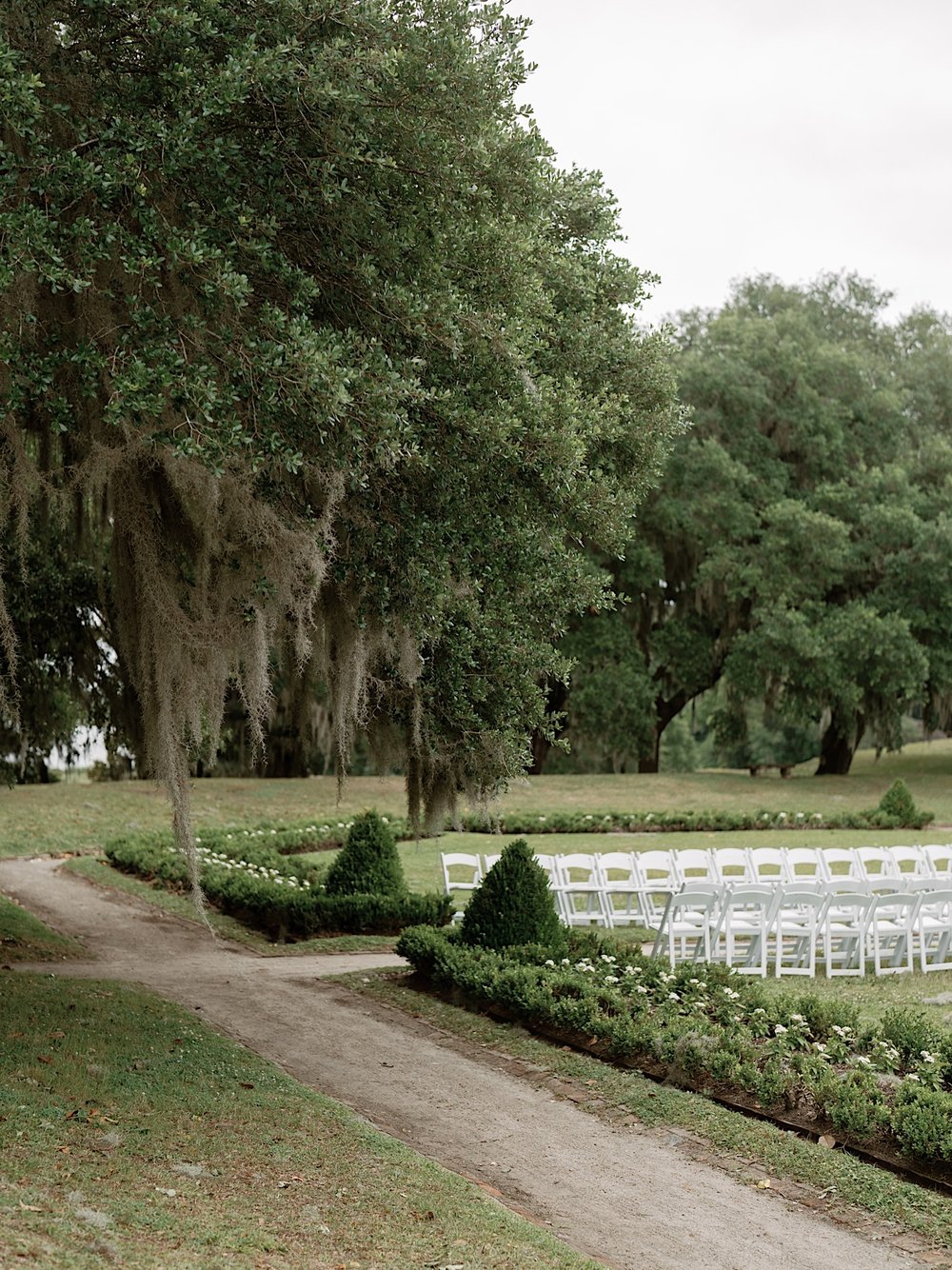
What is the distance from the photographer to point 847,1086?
22.2 feet

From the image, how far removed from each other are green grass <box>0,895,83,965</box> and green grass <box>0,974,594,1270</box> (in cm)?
385

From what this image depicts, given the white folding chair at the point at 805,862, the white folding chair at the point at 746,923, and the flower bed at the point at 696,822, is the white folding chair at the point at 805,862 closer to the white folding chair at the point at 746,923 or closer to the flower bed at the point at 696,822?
the white folding chair at the point at 746,923

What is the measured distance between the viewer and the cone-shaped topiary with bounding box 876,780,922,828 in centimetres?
2366

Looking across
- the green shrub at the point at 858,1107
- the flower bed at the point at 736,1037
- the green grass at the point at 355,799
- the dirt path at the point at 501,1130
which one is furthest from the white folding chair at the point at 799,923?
the green grass at the point at 355,799

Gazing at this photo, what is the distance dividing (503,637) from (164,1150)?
444cm

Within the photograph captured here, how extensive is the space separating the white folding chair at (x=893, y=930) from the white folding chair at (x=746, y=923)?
922 millimetres

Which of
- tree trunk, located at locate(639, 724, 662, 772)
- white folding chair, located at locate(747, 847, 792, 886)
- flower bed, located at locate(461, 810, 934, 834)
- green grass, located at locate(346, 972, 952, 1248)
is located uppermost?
tree trunk, located at locate(639, 724, 662, 772)

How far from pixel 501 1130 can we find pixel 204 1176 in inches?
78.1

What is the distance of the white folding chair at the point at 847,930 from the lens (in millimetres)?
10625

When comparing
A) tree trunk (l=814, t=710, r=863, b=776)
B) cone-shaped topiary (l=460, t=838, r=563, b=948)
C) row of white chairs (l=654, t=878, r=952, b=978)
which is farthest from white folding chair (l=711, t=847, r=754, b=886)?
tree trunk (l=814, t=710, r=863, b=776)

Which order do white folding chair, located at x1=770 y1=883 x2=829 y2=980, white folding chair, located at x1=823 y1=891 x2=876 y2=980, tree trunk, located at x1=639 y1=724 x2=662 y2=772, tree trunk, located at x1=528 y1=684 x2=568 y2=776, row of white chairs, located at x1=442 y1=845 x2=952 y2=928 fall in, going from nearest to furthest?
white folding chair, located at x1=823 y1=891 x2=876 y2=980 → white folding chair, located at x1=770 y1=883 x2=829 y2=980 → row of white chairs, located at x1=442 y1=845 x2=952 y2=928 → tree trunk, located at x1=528 y1=684 x2=568 y2=776 → tree trunk, located at x1=639 y1=724 x2=662 y2=772

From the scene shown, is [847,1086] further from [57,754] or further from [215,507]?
[57,754]

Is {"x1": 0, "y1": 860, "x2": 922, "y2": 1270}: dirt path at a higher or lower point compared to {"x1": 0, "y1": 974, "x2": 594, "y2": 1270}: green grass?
lower

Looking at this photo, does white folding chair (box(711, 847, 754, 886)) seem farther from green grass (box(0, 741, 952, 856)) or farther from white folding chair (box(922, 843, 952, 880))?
green grass (box(0, 741, 952, 856))
